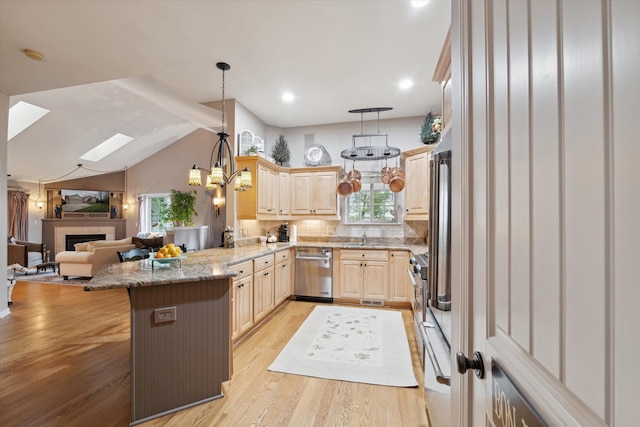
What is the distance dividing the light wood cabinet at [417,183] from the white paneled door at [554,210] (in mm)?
3345

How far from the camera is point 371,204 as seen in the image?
16.3 ft

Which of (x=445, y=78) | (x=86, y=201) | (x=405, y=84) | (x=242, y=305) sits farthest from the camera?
(x=86, y=201)

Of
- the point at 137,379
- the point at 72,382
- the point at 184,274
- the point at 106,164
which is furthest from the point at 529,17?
the point at 106,164

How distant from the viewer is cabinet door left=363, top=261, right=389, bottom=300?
4.19 metres

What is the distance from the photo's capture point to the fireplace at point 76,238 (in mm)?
8797

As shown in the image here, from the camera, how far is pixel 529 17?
0.53 m

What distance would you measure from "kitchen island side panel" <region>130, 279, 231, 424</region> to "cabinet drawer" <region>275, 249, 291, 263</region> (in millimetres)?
1766

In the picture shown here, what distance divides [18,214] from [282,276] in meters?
8.85

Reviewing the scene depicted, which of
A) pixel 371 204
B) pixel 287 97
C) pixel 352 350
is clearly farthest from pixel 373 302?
pixel 287 97

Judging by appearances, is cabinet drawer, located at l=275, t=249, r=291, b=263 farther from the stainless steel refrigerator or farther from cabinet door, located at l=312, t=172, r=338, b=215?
the stainless steel refrigerator

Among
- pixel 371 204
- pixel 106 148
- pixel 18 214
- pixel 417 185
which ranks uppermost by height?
pixel 106 148

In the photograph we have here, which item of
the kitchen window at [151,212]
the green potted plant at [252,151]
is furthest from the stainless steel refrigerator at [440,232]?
the kitchen window at [151,212]

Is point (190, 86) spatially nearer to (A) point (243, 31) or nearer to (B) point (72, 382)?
(A) point (243, 31)

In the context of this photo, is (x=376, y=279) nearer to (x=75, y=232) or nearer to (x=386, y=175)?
(x=386, y=175)
